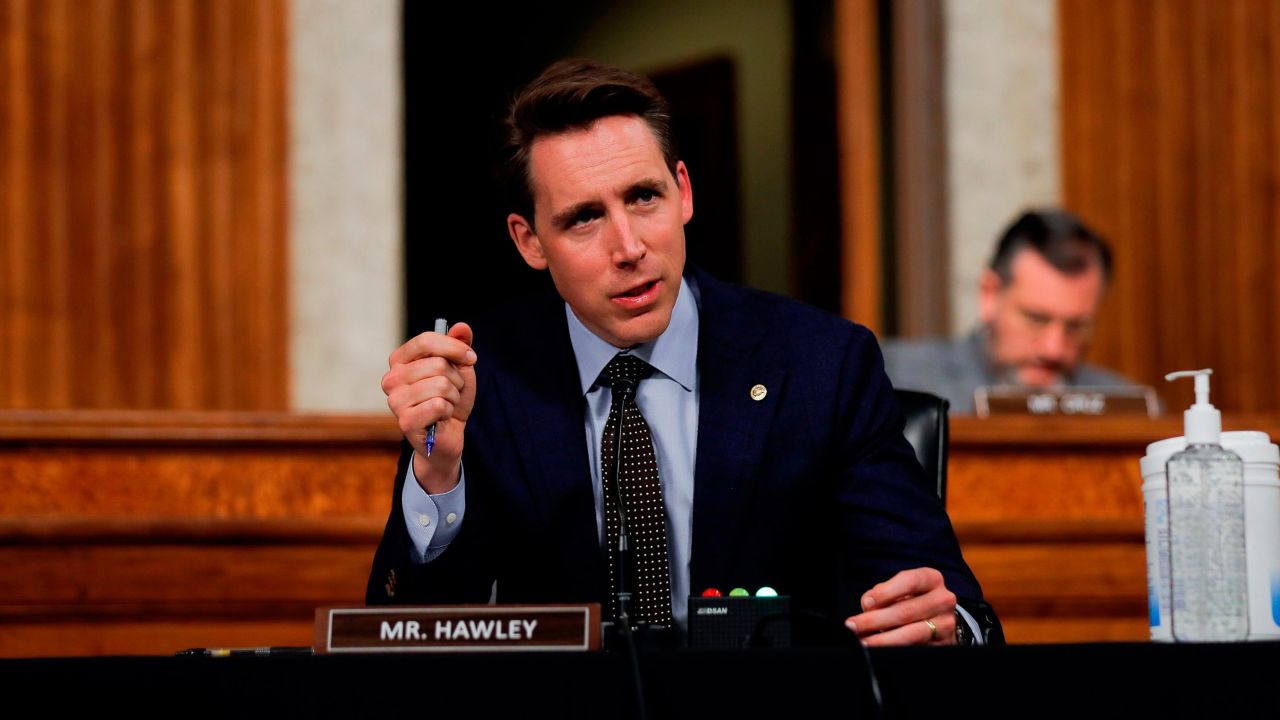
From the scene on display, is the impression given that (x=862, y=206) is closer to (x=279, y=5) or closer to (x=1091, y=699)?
(x=279, y=5)

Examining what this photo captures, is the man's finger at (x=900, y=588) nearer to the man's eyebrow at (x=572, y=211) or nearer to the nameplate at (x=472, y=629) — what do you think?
the nameplate at (x=472, y=629)

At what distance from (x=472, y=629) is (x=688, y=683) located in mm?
172

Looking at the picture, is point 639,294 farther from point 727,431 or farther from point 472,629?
point 472,629

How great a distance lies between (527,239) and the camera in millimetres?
1827

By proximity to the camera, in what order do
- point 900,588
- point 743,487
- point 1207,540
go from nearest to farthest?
point 1207,540, point 900,588, point 743,487

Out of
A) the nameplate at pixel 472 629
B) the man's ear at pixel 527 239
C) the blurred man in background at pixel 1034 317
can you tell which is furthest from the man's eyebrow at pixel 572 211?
the blurred man in background at pixel 1034 317

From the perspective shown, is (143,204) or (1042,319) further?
(143,204)

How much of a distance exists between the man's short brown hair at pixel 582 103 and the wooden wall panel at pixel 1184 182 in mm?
2773

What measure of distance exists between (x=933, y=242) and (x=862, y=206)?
252 millimetres

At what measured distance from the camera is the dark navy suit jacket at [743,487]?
1.59 m

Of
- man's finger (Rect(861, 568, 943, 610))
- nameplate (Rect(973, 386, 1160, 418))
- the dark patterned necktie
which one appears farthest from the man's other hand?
nameplate (Rect(973, 386, 1160, 418))

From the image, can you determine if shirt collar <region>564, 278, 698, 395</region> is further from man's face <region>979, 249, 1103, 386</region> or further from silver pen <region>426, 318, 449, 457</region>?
man's face <region>979, 249, 1103, 386</region>

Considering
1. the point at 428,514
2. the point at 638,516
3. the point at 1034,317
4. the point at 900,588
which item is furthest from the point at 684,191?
the point at 1034,317

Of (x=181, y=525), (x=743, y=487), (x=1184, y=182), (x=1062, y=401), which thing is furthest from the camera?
(x=1184, y=182)
